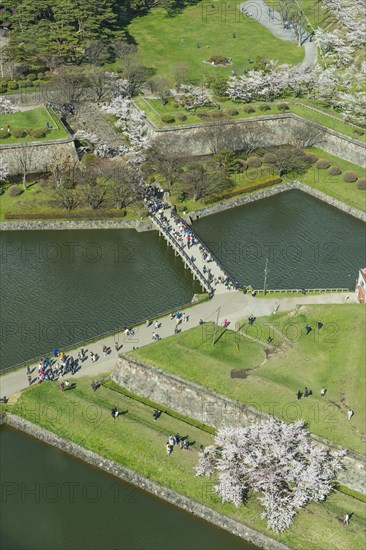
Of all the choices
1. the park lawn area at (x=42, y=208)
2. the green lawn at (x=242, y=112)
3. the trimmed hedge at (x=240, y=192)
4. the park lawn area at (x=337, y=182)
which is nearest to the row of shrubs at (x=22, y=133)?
the park lawn area at (x=42, y=208)

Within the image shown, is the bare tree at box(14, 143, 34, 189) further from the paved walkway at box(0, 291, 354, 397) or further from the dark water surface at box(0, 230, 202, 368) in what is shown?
the paved walkway at box(0, 291, 354, 397)

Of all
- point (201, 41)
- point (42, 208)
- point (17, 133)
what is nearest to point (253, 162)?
point (42, 208)

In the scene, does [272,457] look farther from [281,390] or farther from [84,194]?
[84,194]

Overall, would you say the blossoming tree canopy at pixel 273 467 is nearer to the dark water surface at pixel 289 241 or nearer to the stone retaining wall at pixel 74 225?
the dark water surface at pixel 289 241

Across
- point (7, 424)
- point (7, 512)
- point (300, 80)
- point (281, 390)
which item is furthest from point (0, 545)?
point (300, 80)

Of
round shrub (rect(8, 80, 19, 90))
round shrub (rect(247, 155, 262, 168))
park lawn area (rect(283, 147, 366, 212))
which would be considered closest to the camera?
park lawn area (rect(283, 147, 366, 212))

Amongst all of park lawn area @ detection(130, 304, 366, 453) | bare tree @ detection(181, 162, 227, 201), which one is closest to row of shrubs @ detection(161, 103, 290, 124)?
bare tree @ detection(181, 162, 227, 201)

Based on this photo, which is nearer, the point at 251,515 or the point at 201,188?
the point at 251,515
